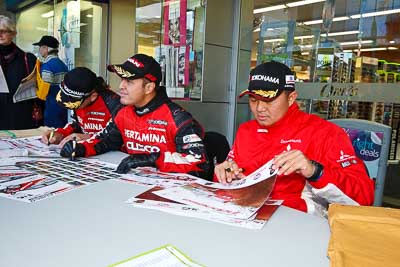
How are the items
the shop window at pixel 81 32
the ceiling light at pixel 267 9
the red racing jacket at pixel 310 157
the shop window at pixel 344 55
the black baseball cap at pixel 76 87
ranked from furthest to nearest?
the shop window at pixel 81 32 → the ceiling light at pixel 267 9 → the shop window at pixel 344 55 → the black baseball cap at pixel 76 87 → the red racing jacket at pixel 310 157

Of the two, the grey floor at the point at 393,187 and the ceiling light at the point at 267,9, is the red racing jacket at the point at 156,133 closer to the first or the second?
the grey floor at the point at 393,187

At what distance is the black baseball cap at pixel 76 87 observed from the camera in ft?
6.93

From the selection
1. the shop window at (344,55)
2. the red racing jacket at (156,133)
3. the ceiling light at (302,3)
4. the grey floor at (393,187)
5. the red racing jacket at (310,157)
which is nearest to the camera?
the red racing jacket at (310,157)

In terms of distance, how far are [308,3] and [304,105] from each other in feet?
3.82

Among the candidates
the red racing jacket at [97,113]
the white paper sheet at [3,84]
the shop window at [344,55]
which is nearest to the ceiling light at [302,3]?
the shop window at [344,55]

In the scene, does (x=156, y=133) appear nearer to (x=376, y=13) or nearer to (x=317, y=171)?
(x=317, y=171)

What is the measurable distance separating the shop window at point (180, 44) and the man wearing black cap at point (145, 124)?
2.00m

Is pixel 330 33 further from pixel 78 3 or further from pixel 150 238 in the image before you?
pixel 78 3

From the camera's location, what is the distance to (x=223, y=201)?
112 centimetres

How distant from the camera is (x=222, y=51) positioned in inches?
161

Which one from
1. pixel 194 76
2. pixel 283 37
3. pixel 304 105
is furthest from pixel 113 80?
pixel 304 105

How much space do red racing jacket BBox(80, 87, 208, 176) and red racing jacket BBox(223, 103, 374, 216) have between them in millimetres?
198

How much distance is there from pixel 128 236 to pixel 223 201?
1.15ft

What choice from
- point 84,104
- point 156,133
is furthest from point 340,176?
point 84,104
